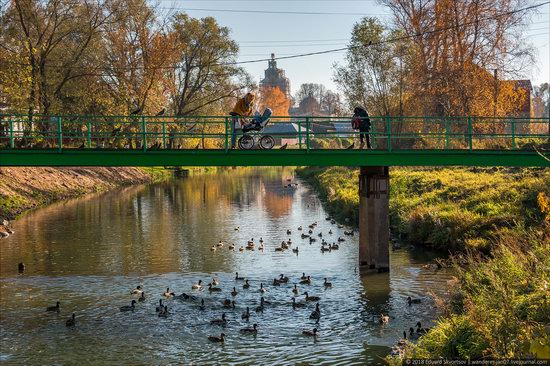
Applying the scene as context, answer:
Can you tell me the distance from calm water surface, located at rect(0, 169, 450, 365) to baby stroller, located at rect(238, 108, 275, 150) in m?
4.88

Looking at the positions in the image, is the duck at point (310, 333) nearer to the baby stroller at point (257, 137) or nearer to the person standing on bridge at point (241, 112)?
the baby stroller at point (257, 137)

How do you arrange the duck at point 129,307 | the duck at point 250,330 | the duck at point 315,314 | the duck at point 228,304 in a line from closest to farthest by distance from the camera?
the duck at point 250,330, the duck at point 315,314, the duck at point 129,307, the duck at point 228,304

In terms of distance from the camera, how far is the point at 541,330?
11578mm

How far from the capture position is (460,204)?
3114 cm

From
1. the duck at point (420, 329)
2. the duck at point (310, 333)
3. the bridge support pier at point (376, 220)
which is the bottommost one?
the duck at point (310, 333)

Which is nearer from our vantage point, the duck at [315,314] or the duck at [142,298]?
the duck at [315,314]

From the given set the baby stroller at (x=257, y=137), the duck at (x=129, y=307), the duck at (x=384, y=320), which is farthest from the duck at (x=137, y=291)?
the duck at (x=384, y=320)

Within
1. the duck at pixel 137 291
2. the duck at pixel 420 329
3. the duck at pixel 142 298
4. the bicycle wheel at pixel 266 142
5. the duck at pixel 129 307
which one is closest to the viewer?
the duck at pixel 420 329

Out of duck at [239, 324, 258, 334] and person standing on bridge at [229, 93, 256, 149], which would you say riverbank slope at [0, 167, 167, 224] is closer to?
person standing on bridge at [229, 93, 256, 149]

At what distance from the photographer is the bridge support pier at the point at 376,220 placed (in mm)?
25219

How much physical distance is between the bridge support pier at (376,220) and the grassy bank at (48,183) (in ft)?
72.6

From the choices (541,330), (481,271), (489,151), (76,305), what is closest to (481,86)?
(489,151)

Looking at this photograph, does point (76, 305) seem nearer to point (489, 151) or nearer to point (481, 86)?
point (489, 151)

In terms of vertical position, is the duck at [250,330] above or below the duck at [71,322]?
below
